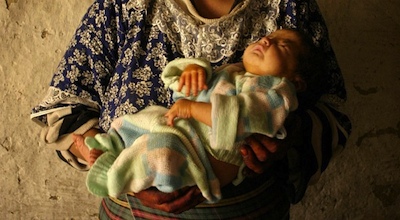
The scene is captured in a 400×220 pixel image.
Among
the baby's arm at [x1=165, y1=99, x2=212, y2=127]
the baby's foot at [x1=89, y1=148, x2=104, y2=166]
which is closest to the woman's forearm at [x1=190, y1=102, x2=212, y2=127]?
the baby's arm at [x1=165, y1=99, x2=212, y2=127]

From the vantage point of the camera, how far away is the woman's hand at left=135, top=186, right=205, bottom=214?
0.95m

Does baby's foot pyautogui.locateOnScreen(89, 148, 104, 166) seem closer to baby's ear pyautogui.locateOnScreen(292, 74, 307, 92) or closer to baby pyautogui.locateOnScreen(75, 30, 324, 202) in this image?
baby pyautogui.locateOnScreen(75, 30, 324, 202)

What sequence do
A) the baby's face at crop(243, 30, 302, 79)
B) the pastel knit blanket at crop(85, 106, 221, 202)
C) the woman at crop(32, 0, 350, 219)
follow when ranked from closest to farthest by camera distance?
the pastel knit blanket at crop(85, 106, 221, 202) < the baby's face at crop(243, 30, 302, 79) < the woman at crop(32, 0, 350, 219)

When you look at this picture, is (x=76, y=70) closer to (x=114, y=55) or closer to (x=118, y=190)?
(x=114, y=55)

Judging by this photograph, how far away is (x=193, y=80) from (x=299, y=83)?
0.79ft

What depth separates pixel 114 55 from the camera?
1219 mm

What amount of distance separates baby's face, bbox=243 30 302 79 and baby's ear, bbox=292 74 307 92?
0.01 meters

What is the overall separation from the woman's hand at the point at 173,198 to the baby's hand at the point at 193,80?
206mm

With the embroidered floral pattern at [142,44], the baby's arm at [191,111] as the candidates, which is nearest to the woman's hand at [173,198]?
the baby's arm at [191,111]

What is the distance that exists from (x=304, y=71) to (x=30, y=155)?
3.34 ft

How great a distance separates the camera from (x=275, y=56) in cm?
101

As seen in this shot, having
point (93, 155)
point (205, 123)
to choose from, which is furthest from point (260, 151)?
point (93, 155)

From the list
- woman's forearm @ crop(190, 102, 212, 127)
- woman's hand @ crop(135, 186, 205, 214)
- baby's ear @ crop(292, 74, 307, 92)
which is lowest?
woman's hand @ crop(135, 186, 205, 214)

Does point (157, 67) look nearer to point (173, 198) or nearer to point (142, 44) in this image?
point (142, 44)
